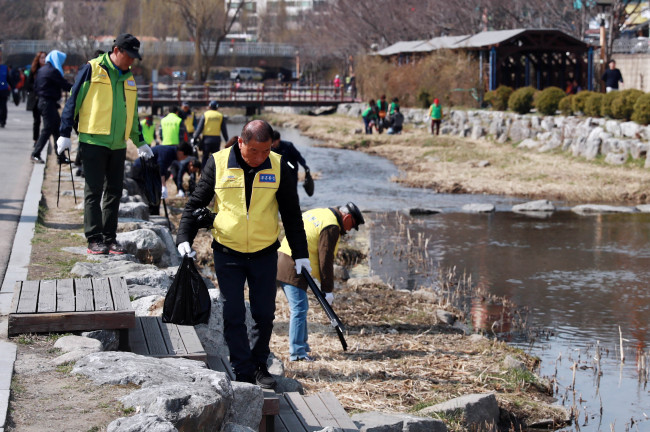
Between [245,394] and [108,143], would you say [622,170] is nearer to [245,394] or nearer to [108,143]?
[108,143]

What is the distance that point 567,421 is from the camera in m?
7.38

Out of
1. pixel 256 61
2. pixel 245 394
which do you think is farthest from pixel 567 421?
pixel 256 61

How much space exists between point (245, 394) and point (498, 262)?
9.07 metres

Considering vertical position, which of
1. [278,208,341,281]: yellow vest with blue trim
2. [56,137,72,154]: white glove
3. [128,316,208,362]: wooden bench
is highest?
[56,137,72,154]: white glove

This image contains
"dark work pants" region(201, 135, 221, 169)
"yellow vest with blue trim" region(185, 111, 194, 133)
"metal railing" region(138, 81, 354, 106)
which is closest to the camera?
"dark work pants" region(201, 135, 221, 169)

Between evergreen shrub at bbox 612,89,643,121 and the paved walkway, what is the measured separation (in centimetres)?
1379

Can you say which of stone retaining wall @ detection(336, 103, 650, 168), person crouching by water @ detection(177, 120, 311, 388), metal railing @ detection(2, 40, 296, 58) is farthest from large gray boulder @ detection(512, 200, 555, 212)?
metal railing @ detection(2, 40, 296, 58)

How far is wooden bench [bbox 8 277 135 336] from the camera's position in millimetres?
5832

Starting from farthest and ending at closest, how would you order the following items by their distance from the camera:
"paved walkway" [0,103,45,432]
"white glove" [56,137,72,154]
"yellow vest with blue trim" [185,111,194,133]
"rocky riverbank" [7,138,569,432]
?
"yellow vest with blue trim" [185,111,194,133] < "white glove" [56,137,72,154] < "paved walkway" [0,103,45,432] < "rocky riverbank" [7,138,569,432]

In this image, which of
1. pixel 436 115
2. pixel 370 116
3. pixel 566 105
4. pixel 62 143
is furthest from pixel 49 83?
pixel 370 116

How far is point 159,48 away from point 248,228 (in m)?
57.1

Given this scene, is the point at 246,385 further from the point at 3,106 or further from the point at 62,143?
the point at 3,106

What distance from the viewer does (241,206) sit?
602 cm

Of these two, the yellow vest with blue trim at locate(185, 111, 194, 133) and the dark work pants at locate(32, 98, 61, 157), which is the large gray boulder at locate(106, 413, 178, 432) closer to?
the dark work pants at locate(32, 98, 61, 157)
